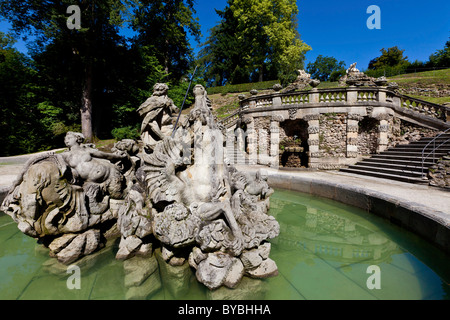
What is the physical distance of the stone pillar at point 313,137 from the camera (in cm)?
1122

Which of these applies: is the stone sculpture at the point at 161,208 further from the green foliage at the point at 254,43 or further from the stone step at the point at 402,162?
the green foliage at the point at 254,43

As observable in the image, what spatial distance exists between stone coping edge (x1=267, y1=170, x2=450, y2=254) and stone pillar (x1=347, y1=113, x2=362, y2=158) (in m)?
5.76

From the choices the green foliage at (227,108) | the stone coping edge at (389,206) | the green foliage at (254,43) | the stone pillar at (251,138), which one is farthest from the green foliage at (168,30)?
the stone coping edge at (389,206)

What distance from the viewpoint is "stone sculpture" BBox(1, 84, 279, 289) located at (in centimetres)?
274

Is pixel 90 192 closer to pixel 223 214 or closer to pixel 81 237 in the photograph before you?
pixel 81 237

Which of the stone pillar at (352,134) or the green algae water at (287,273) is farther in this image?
the stone pillar at (352,134)

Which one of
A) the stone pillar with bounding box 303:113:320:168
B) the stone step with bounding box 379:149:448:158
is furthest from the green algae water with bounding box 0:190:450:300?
the stone pillar with bounding box 303:113:320:168

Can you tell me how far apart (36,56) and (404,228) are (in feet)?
79.2

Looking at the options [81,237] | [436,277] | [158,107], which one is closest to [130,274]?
[81,237]

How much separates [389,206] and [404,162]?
5342 mm

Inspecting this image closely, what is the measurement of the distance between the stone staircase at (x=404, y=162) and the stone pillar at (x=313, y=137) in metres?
1.76

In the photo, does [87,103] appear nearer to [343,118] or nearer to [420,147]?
[343,118]

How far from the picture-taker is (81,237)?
314cm

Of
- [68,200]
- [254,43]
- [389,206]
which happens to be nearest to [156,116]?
[68,200]
